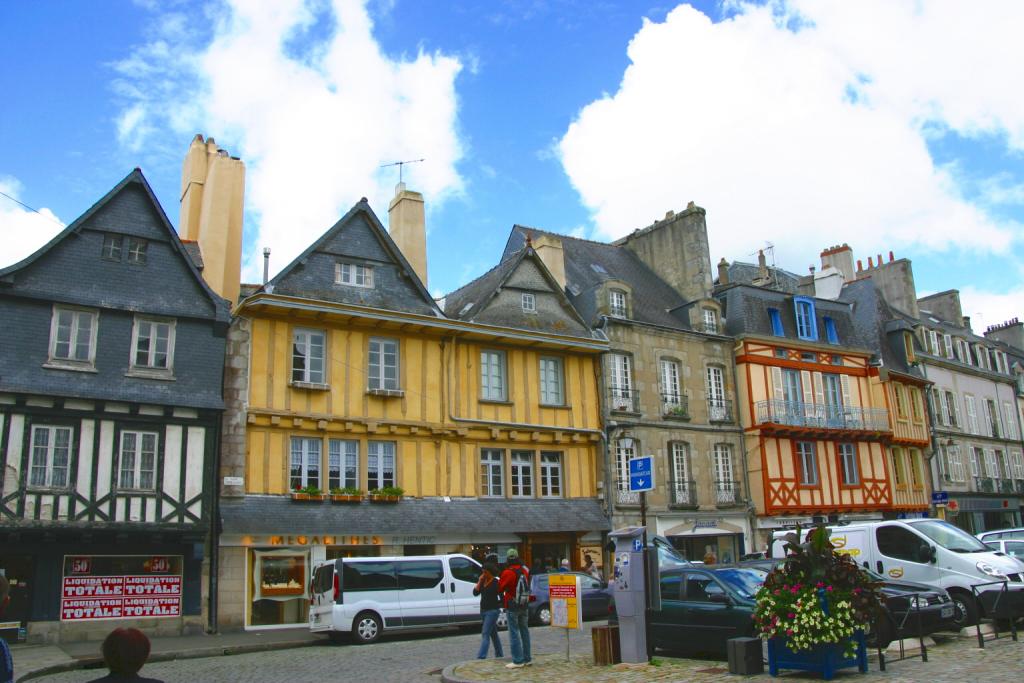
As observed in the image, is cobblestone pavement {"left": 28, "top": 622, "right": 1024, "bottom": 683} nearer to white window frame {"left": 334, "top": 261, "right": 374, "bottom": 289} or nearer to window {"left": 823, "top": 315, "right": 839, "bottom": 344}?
white window frame {"left": 334, "top": 261, "right": 374, "bottom": 289}

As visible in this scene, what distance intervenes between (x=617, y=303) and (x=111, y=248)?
45.1ft

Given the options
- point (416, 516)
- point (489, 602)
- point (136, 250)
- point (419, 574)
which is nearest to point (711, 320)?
point (416, 516)

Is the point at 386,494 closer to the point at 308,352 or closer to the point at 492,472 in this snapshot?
the point at 492,472

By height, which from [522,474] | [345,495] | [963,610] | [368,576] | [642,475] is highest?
[522,474]

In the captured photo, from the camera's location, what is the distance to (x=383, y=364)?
72.3ft

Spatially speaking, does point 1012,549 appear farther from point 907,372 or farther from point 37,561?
point 37,561

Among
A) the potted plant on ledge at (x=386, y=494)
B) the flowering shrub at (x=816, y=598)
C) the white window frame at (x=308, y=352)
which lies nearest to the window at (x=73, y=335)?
the white window frame at (x=308, y=352)

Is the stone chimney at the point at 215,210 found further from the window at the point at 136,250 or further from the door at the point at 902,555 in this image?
the door at the point at 902,555

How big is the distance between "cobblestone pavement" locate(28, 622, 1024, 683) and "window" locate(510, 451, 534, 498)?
6880mm

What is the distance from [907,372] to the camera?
33938mm

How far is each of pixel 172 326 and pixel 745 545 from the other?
56.0ft

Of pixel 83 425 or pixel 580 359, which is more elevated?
pixel 580 359

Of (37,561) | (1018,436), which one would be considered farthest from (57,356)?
(1018,436)

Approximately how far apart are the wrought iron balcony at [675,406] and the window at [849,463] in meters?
6.83
